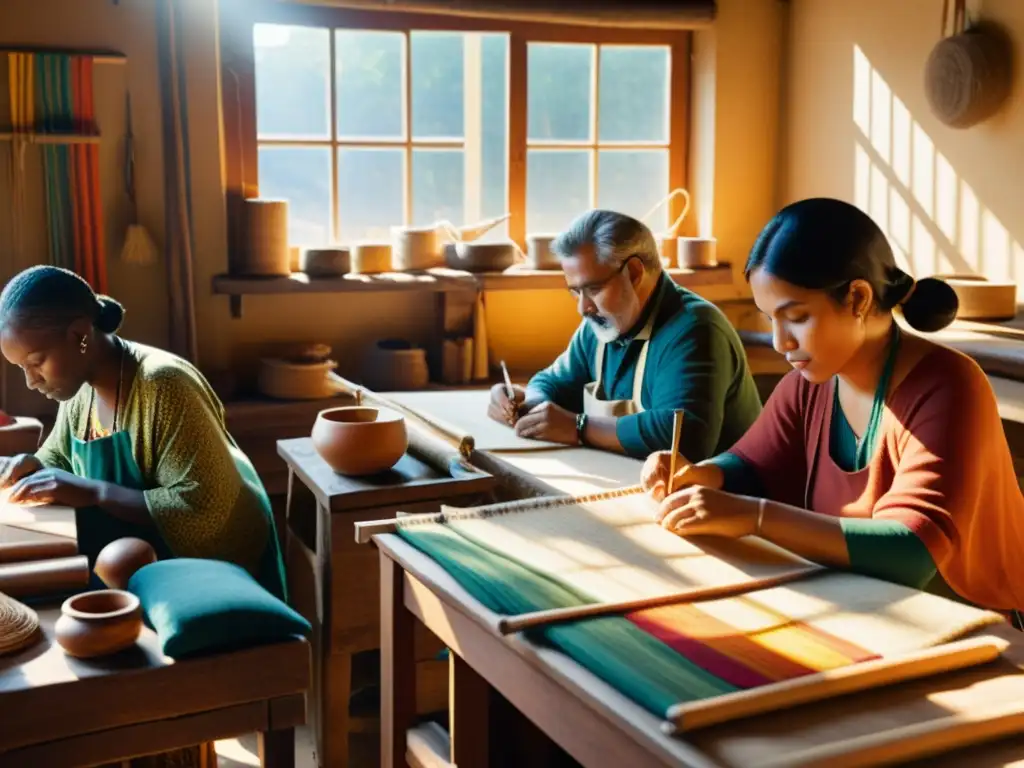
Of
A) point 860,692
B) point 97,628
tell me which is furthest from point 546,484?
point 860,692

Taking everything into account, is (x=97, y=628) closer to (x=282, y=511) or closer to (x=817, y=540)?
(x=817, y=540)

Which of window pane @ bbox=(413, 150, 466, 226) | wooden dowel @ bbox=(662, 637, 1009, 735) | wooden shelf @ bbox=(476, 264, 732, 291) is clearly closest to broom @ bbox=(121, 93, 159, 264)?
window pane @ bbox=(413, 150, 466, 226)

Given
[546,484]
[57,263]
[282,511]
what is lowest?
[282,511]

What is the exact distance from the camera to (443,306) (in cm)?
515

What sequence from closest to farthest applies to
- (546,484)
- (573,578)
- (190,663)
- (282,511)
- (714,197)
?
1. (573,578)
2. (190,663)
3. (546,484)
4. (282,511)
5. (714,197)

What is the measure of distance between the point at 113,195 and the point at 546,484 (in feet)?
8.81

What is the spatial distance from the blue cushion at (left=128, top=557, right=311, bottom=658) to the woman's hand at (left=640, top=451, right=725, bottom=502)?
0.76 meters

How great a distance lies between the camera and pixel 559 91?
5332 millimetres

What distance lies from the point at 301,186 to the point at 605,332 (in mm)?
2195

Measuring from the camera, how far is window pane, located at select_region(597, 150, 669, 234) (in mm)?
5480

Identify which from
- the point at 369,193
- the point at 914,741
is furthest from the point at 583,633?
the point at 369,193

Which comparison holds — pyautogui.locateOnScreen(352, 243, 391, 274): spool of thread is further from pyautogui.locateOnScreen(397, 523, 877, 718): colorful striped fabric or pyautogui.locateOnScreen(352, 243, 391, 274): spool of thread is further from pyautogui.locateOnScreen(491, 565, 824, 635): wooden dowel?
pyautogui.locateOnScreen(491, 565, 824, 635): wooden dowel

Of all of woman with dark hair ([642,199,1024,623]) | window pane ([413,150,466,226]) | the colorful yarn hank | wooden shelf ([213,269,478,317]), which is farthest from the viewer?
window pane ([413,150,466,226])

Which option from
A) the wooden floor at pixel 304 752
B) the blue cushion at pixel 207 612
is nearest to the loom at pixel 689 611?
the blue cushion at pixel 207 612
